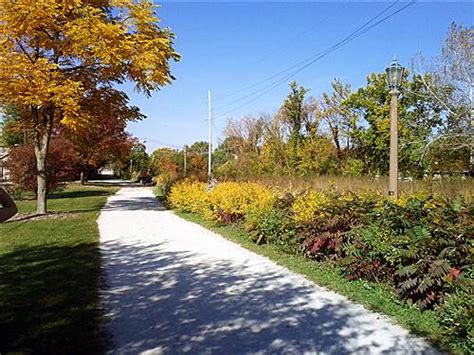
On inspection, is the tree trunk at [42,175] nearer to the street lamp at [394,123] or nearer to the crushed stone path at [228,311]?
the crushed stone path at [228,311]

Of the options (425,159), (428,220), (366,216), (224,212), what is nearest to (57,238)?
(224,212)

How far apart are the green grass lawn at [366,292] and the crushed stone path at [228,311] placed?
157 mm

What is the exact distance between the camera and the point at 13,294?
5.16m

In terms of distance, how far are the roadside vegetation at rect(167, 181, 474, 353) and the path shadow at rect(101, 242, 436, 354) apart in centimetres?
47

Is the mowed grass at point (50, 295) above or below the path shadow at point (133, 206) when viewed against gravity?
below

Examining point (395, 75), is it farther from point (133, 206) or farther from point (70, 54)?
point (133, 206)

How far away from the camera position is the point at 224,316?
4.59 m

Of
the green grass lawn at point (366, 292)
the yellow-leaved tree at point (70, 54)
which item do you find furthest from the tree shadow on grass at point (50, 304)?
the yellow-leaved tree at point (70, 54)

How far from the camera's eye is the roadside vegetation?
13.8 feet

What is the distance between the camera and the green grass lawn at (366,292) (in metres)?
4.20

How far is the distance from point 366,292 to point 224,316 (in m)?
1.87

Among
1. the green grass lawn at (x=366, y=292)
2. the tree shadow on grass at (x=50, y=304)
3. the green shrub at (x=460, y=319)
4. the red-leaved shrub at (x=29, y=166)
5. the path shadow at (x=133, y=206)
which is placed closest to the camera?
the green shrub at (x=460, y=319)

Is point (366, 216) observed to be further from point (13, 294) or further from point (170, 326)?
point (13, 294)

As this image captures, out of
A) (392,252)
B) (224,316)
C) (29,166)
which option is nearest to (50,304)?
(224,316)
